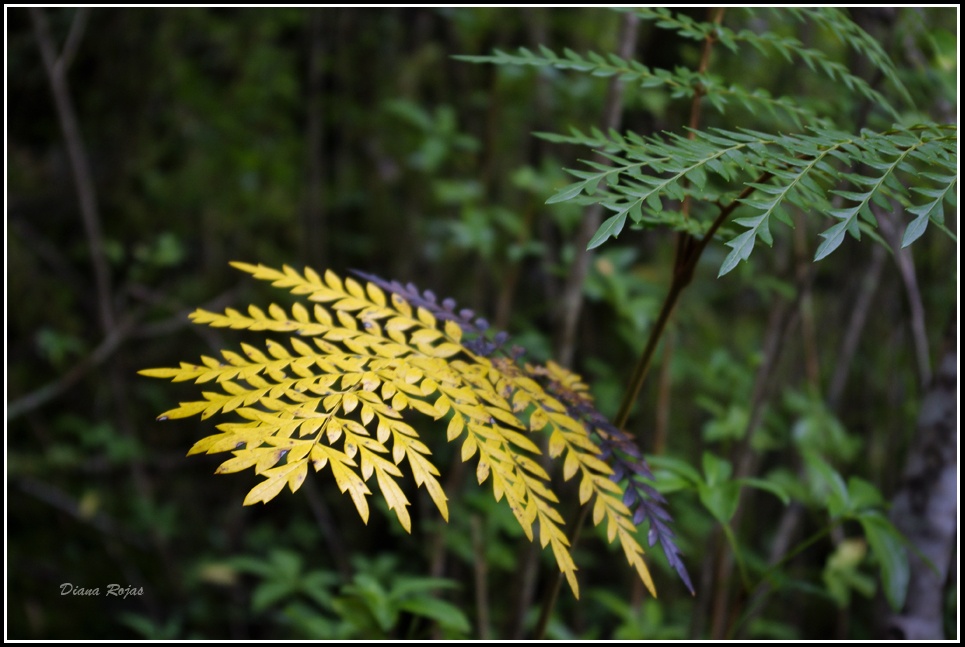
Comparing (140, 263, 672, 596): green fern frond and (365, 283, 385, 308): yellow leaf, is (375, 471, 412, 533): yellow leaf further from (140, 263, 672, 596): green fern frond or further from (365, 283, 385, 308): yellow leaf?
(365, 283, 385, 308): yellow leaf

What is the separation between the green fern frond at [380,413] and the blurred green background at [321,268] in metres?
1.05

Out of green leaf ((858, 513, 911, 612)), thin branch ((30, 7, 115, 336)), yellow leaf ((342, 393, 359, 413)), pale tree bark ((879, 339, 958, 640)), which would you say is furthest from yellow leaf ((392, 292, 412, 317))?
thin branch ((30, 7, 115, 336))

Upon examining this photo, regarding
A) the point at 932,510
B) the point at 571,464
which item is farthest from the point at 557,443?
the point at 932,510

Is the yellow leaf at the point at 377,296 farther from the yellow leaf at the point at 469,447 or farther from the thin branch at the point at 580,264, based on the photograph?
the thin branch at the point at 580,264

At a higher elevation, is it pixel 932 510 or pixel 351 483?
pixel 351 483

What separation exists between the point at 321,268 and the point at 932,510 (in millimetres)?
1845

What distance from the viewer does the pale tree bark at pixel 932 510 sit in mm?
1082

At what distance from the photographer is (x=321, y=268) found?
95.1 inches

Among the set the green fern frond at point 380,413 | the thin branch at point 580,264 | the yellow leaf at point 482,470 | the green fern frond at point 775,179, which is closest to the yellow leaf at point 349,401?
the green fern frond at point 380,413

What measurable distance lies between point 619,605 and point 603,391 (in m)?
0.55

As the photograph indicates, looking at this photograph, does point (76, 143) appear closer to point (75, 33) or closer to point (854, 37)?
point (75, 33)

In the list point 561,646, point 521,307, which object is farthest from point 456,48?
point 561,646

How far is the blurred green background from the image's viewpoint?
1.91 m

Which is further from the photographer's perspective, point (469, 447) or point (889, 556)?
point (889, 556)
